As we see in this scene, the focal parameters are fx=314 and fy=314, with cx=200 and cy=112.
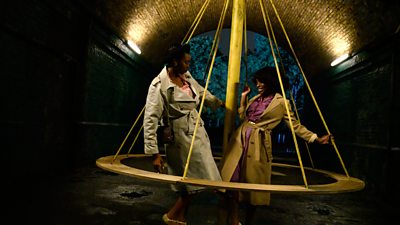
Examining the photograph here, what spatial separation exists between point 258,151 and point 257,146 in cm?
5

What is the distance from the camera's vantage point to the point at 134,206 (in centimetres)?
451

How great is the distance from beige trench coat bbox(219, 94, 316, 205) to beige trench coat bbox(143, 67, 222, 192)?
0.22 meters

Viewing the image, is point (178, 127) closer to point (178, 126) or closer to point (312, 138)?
point (178, 126)

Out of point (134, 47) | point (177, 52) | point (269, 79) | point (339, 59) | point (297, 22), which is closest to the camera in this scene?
point (177, 52)

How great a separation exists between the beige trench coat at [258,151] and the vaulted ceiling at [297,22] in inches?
162

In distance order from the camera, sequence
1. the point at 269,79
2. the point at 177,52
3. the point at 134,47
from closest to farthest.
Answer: the point at 177,52 < the point at 269,79 < the point at 134,47

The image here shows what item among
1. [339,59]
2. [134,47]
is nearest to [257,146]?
A: [339,59]

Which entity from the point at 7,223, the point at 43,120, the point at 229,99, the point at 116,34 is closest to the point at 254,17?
the point at 116,34

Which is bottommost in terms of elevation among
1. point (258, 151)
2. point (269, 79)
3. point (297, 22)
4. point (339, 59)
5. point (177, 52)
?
point (258, 151)

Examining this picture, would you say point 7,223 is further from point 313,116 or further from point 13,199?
point 313,116

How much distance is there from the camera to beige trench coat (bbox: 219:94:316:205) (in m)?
2.89

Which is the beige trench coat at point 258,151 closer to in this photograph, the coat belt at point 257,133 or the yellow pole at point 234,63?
the coat belt at point 257,133

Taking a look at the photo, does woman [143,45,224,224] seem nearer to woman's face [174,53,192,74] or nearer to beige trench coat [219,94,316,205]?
woman's face [174,53,192,74]

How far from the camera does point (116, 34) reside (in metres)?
7.96
